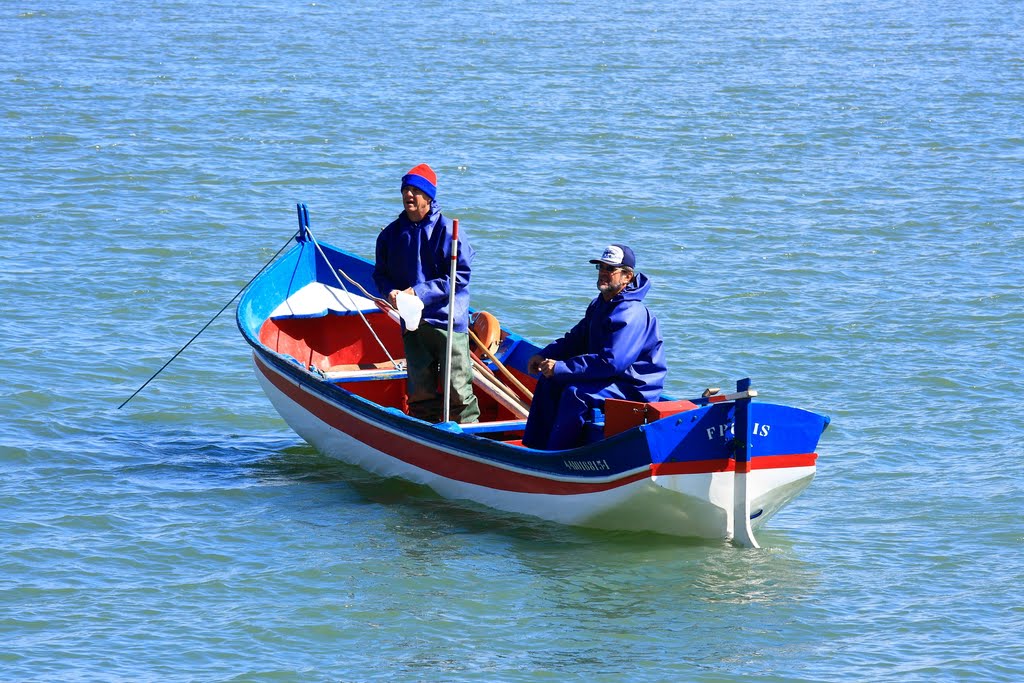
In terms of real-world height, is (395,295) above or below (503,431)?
above

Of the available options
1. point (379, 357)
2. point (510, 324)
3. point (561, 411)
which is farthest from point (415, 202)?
point (510, 324)

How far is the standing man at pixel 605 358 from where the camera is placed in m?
8.61

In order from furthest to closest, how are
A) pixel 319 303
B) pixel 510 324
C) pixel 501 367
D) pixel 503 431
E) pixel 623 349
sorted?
pixel 510 324 → pixel 319 303 → pixel 501 367 → pixel 503 431 → pixel 623 349

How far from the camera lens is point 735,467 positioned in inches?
335

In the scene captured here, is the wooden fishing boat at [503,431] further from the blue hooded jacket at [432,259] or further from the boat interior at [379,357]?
the blue hooded jacket at [432,259]

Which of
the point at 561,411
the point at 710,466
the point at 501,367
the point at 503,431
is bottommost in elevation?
the point at 710,466

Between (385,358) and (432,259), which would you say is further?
(385,358)

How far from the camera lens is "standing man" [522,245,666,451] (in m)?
8.61

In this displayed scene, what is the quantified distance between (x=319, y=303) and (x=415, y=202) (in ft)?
8.14

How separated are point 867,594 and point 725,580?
0.81m

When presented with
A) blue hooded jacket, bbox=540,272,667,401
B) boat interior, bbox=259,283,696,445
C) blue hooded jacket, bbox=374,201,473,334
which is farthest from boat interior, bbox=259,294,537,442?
blue hooded jacket, bbox=540,272,667,401

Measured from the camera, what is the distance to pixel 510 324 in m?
14.3

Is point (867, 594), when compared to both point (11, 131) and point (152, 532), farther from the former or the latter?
point (11, 131)

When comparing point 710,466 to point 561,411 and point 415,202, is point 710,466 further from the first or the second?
point 415,202
